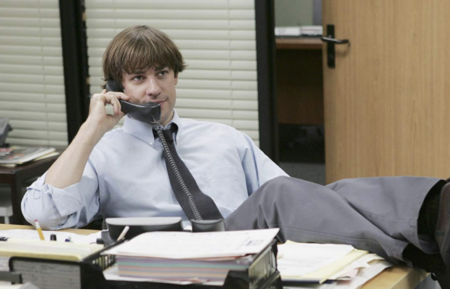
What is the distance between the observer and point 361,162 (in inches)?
146

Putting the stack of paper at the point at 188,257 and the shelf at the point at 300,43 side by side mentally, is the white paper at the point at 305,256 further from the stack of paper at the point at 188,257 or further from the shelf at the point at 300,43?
the shelf at the point at 300,43

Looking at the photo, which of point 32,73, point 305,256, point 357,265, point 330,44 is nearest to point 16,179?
point 32,73

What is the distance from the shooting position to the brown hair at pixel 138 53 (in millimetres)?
2291

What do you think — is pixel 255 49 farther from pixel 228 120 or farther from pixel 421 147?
pixel 421 147

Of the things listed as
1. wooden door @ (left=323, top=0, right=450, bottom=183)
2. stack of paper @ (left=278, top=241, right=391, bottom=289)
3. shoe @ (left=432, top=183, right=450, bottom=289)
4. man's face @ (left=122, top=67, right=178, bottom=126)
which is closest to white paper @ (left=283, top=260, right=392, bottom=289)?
stack of paper @ (left=278, top=241, right=391, bottom=289)

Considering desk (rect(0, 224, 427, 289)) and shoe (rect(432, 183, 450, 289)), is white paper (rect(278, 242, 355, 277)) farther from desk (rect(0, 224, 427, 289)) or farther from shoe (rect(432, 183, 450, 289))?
shoe (rect(432, 183, 450, 289))

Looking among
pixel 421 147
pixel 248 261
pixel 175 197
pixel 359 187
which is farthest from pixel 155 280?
pixel 421 147

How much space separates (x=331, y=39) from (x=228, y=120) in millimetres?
686

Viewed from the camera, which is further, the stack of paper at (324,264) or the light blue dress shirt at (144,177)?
the light blue dress shirt at (144,177)

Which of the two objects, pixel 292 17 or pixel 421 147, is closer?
pixel 421 147

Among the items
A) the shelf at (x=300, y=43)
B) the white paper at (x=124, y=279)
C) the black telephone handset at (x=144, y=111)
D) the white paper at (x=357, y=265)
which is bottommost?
the white paper at (x=357, y=265)

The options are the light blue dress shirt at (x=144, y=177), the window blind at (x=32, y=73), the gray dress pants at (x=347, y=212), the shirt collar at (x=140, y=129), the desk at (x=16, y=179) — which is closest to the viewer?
the gray dress pants at (x=347, y=212)

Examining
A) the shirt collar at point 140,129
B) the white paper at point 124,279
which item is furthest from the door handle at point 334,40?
the white paper at point 124,279

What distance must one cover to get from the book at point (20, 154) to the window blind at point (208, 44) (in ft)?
2.42
